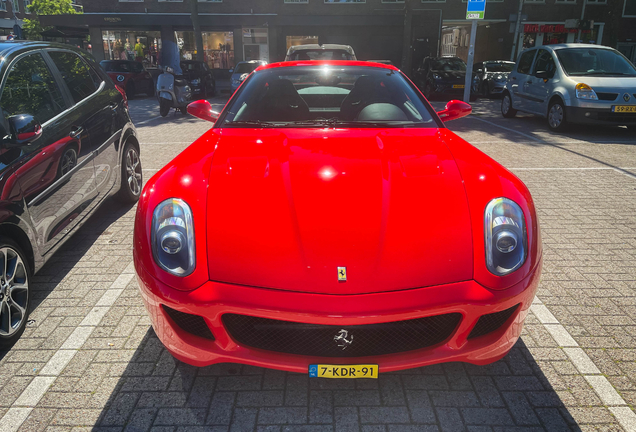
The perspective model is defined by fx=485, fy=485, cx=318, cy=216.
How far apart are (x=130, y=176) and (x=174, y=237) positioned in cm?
349

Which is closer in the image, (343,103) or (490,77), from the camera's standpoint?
(343,103)

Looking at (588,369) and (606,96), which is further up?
(606,96)

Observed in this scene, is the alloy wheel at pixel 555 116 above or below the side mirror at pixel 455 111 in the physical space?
below

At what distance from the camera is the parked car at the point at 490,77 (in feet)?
60.9

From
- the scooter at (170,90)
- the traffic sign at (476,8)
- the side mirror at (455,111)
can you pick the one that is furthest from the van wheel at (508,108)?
the side mirror at (455,111)

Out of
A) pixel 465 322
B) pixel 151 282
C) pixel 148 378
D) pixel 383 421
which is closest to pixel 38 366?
pixel 148 378

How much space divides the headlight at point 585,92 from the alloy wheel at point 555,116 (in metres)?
0.52

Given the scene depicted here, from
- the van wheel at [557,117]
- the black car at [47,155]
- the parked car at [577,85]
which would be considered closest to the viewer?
the black car at [47,155]

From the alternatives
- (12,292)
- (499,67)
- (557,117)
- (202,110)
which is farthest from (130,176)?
(499,67)

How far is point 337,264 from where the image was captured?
207 cm

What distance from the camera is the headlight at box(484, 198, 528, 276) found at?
2180 mm

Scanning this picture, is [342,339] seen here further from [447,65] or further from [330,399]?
[447,65]

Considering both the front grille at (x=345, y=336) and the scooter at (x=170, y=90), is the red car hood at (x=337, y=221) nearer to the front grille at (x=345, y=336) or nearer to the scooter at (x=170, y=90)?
the front grille at (x=345, y=336)

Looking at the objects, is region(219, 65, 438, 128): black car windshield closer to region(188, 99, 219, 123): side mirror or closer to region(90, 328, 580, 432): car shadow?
region(188, 99, 219, 123): side mirror
